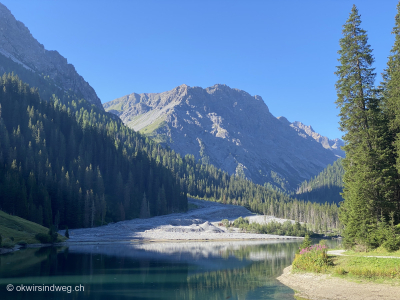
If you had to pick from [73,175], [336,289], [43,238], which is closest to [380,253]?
[336,289]

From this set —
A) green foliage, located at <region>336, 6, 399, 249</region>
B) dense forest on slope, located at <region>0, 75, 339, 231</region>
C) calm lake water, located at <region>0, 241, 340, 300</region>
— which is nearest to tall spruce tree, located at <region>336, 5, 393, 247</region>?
green foliage, located at <region>336, 6, 399, 249</region>

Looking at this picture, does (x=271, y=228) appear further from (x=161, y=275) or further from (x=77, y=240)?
(x=161, y=275)

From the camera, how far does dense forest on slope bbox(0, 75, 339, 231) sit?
323 feet

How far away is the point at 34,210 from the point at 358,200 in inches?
3302

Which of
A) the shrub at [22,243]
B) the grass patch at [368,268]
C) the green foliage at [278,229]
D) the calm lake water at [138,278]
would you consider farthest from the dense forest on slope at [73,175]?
the grass patch at [368,268]

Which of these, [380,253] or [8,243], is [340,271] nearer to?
[380,253]

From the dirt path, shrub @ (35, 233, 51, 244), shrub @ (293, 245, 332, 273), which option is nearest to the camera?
the dirt path

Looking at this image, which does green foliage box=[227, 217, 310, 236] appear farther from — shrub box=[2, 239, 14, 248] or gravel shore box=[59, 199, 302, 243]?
shrub box=[2, 239, 14, 248]

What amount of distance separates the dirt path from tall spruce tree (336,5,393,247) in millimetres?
8589

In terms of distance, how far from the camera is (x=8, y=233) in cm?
6738

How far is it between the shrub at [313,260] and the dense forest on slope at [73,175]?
7782 cm

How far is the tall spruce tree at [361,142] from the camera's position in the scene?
36.5 meters

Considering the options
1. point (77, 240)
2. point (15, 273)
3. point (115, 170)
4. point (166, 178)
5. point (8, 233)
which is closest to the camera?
point (15, 273)

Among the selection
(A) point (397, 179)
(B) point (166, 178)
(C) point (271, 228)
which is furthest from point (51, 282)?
(B) point (166, 178)
